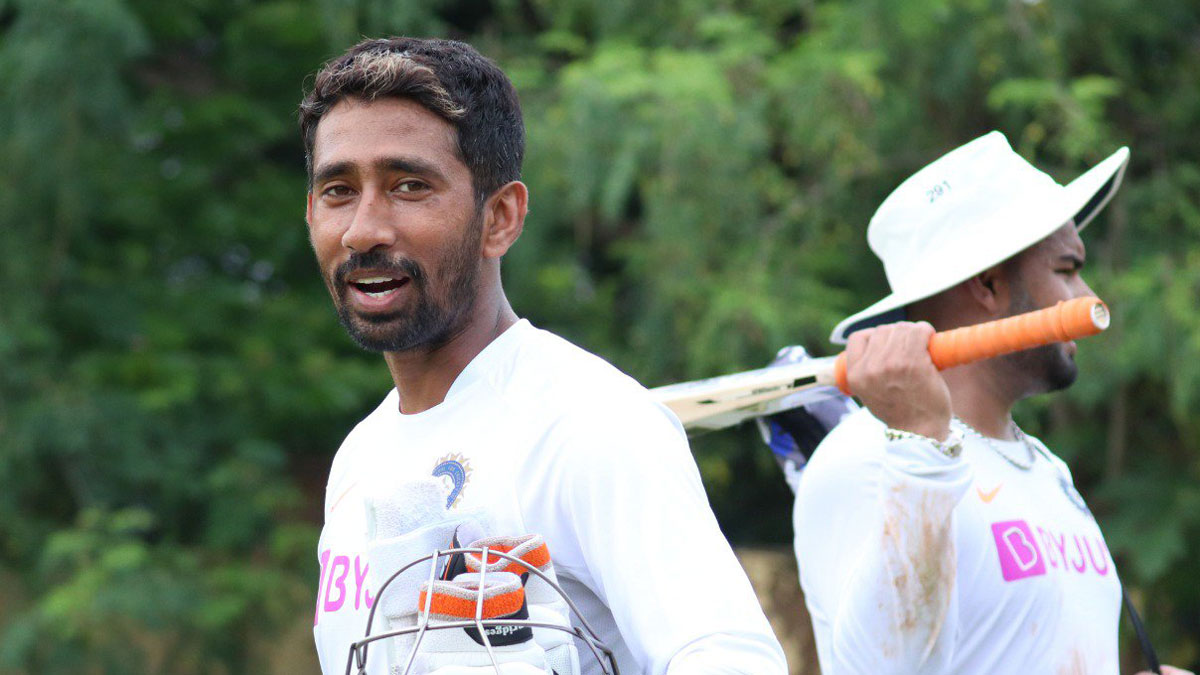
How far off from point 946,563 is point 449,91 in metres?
1.17

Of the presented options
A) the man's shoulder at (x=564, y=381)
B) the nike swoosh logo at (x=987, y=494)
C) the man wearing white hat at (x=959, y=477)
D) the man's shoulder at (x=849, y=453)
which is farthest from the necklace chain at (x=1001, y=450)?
the man's shoulder at (x=564, y=381)

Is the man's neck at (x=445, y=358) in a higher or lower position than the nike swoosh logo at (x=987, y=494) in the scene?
higher

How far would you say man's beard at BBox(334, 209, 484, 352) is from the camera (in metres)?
2.05

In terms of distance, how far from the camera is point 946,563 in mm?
2508

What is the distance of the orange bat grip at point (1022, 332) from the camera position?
89.7 inches

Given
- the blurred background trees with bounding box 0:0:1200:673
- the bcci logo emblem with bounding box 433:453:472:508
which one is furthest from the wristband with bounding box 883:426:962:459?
the blurred background trees with bounding box 0:0:1200:673

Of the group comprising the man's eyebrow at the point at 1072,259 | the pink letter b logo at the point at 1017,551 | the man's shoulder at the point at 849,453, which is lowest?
the pink letter b logo at the point at 1017,551

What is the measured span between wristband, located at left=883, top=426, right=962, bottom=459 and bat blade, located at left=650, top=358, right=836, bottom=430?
0.23m

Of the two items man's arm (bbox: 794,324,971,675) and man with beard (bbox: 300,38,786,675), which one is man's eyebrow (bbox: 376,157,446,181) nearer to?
man with beard (bbox: 300,38,786,675)

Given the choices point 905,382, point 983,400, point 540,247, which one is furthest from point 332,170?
point 540,247

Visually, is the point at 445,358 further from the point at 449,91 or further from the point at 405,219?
the point at 449,91

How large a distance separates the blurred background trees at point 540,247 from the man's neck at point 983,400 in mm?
3366

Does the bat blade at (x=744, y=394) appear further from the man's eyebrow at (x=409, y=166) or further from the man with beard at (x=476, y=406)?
the man's eyebrow at (x=409, y=166)

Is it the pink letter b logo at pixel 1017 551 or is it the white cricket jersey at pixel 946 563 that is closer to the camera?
the white cricket jersey at pixel 946 563
